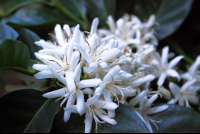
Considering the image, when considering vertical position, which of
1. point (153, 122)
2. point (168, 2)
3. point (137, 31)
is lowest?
point (153, 122)

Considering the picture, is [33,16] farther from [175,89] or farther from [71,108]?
[175,89]

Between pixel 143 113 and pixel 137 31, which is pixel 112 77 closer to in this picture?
pixel 143 113

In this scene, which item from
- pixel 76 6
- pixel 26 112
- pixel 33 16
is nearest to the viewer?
pixel 26 112

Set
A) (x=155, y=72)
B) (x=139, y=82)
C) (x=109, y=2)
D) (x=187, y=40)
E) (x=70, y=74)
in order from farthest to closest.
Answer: (x=187, y=40), (x=109, y=2), (x=155, y=72), (x=139, y=82), (x=70, y=74)

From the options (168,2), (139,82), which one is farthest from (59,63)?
(168,2)

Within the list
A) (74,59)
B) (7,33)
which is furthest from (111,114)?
(7,33)

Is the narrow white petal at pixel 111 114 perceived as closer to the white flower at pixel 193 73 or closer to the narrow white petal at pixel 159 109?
the narrow white petal at pixel 159 109
